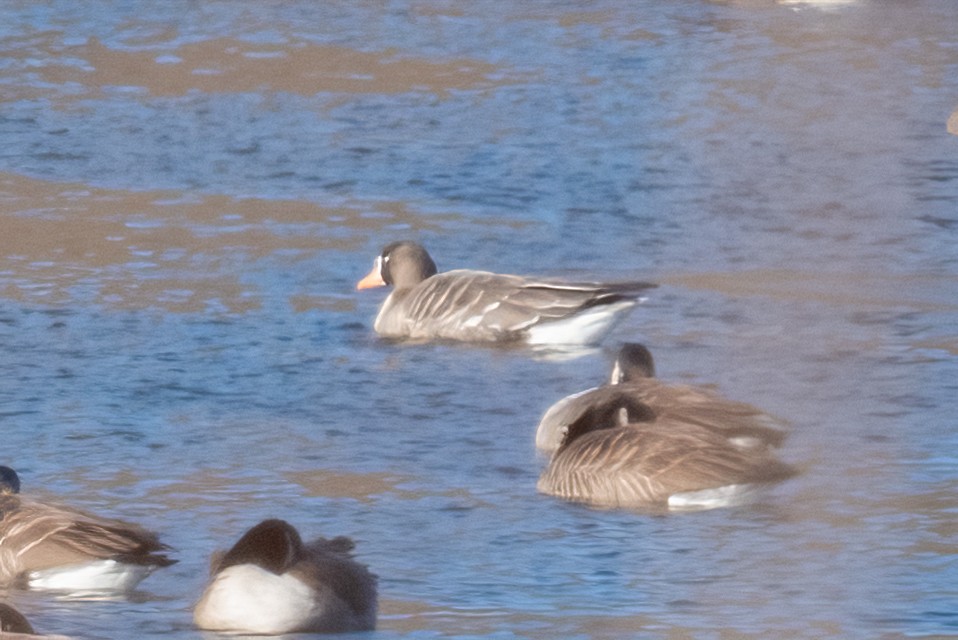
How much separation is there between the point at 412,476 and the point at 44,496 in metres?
1.49

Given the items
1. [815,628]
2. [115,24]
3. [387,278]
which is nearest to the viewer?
[815,628]

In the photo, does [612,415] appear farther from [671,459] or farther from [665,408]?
[671,459]

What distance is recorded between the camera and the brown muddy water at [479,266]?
7.67m

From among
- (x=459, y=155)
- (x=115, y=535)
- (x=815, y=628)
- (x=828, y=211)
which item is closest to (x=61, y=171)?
(x=459, y=155)

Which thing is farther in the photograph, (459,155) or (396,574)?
(459,155)

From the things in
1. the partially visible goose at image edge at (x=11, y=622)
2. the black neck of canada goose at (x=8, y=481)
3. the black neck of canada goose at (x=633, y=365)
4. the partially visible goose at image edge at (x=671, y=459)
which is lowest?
the partially visible goose at image edge at (x=671, y=459)

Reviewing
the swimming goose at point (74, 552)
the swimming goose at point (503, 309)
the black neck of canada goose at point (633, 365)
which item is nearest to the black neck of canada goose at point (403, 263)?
the swimming goose at point (503, 309)

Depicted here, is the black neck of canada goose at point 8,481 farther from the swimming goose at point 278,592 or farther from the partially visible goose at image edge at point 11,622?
the partially visible goose at image edge at point 11,622

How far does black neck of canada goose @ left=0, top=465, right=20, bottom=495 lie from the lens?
798cm

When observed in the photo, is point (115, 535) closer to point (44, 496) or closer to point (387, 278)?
point (44, 496)

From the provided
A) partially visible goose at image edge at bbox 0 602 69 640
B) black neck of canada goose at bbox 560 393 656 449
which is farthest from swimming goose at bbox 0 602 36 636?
black neck of canada goose at bbox 560 393 656 449

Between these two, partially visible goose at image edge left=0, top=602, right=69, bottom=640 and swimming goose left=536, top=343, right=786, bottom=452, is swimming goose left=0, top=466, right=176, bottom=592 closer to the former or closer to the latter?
partially visible goose at image edge left=0, top=602, right=69, bottom=640

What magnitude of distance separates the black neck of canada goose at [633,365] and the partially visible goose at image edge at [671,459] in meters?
0.65

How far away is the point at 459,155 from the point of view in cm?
1683
